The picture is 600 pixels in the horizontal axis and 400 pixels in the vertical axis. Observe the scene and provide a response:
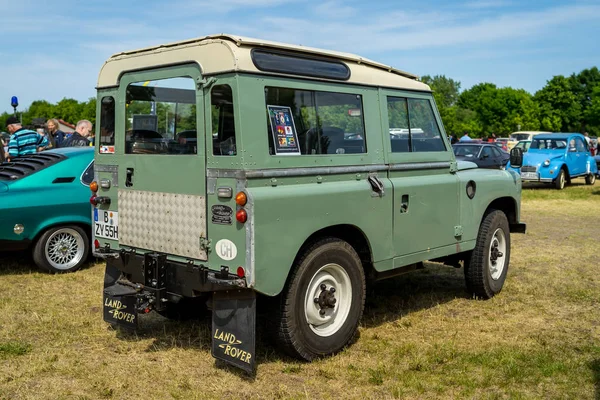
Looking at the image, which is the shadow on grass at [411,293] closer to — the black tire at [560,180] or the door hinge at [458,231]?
the door hinge at [458,231]

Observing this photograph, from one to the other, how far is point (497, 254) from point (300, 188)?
3301 millimetres

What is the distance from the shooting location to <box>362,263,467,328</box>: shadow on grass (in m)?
6.52

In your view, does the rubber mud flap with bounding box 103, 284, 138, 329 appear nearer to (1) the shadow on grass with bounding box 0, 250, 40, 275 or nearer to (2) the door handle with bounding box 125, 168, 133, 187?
(2) the door handle with bounding box 125, 168, 133, 187

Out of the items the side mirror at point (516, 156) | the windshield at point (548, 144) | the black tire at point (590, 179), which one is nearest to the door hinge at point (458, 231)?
the side mirror at point (516, 156)

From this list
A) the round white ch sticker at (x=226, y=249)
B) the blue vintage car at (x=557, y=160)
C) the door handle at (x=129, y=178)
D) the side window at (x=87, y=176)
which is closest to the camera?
the round white ch sticker at (x=226, y=249)

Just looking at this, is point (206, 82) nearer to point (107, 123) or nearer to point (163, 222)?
point (163, 222)

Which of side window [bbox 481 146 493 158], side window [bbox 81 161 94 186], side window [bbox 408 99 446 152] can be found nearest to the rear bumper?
side window [bbox 408 99 446 152]

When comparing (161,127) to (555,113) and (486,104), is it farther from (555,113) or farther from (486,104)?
(486,104)

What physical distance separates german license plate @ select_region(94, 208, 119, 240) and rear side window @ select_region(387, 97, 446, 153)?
98.7 inches

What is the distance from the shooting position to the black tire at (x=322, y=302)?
4.76 m

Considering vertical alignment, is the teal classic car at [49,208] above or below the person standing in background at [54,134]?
below

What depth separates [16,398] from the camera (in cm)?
434

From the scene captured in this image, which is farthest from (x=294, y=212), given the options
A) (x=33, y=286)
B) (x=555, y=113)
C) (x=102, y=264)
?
(x=555, y=113)

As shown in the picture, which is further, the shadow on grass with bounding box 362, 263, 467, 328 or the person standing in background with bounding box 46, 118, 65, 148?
the person standing in background with bounding box 46, 118, 65, 148
